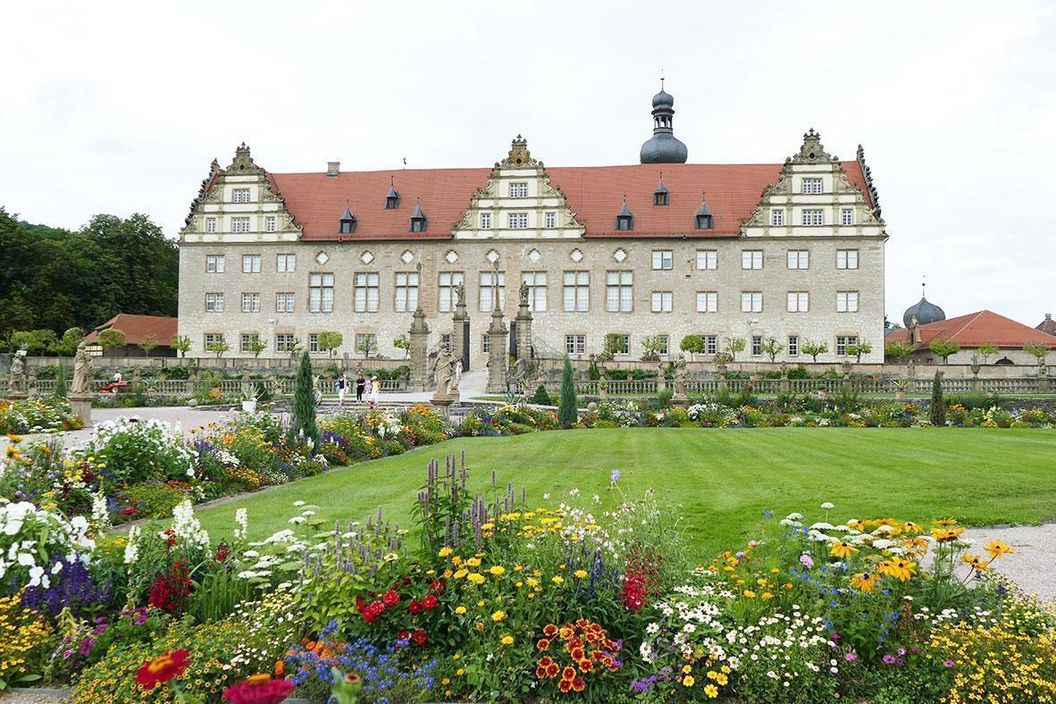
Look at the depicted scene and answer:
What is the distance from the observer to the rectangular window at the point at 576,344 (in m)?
47.2

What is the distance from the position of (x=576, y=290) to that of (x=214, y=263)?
24587 millimetres

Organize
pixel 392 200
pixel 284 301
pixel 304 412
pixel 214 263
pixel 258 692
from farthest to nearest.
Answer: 1. pixel 392 200
2. pixel 214 263
3. pixel 284 301
4. pixel 304 412
5. pixel 258 692

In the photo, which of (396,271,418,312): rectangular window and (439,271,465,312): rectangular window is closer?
(439,271,465,312): rectangular window

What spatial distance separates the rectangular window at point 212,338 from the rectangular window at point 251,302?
2352 millimetres

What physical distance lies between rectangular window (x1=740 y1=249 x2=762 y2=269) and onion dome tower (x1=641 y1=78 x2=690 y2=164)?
13.0 metres

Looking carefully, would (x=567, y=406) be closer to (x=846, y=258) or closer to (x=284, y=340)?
(x=846, y=258)

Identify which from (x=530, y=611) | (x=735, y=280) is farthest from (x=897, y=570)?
(x=735, y=280)

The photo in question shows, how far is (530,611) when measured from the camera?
506cm

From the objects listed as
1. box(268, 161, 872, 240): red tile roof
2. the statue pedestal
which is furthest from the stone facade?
the statue pedestal

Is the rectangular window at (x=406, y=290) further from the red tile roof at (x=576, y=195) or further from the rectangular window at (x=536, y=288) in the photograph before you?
the rectangular window at (x=536, y=288)

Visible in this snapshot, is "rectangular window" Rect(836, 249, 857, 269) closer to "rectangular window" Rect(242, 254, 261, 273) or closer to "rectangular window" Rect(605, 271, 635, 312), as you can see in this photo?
"rectangular window" Rect(605, 271, 635, 312)

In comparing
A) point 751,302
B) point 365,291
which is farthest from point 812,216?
point 365,291

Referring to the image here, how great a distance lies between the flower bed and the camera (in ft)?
15.5

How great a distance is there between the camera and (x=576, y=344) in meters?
47.3
